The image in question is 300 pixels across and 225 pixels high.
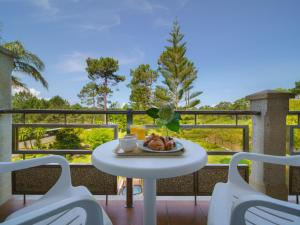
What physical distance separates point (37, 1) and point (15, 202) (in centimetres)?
2171

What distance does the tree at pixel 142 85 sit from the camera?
20481 millimetres

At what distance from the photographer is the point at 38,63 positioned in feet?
39.9

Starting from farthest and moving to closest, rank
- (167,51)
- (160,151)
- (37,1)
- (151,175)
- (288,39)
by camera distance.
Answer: (288,39)
(37,1)
(167,51)
(160,151)
(151,175)

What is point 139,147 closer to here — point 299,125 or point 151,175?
point 151,175

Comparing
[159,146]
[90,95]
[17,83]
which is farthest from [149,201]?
[90,95]

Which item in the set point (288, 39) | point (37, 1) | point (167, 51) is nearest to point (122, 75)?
point (167, 51)

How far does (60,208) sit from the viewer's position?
1.89 ft

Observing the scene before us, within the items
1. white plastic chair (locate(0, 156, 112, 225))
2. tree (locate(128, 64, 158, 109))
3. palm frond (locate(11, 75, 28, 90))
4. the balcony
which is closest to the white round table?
white plastic chair (locate(0, 156, 112, 225))

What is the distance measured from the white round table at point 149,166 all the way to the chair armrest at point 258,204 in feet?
0.82

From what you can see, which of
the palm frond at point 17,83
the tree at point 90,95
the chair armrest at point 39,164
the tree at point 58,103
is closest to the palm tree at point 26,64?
the palm frond at point 17,83

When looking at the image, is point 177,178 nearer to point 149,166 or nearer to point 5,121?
point 149,166

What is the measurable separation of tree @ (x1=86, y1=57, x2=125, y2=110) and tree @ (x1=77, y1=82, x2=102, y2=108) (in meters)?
0.46

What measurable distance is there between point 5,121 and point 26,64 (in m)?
11.5

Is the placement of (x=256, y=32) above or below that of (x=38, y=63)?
above
